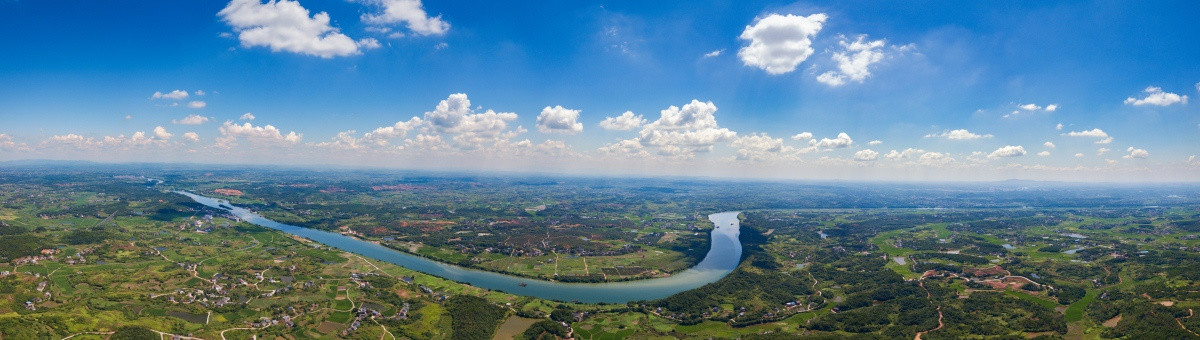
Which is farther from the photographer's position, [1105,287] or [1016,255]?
[1016,255]

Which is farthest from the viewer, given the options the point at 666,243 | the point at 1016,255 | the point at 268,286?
the point at 666,243

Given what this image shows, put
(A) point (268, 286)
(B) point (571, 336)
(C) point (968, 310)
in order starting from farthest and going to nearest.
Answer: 1. (A) point (268, 286)
2. (C) point (968, 310)
3. (B) point (571, 336)

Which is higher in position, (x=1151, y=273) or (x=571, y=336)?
(x=1151, y=273)

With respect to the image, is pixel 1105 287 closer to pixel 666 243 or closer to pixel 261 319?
pixel 666 243

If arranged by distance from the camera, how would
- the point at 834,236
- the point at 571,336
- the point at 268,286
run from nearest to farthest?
the point at 571,336
the point at 268,286
the point at 834,236

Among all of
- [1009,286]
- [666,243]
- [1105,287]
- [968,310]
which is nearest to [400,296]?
[666,243]

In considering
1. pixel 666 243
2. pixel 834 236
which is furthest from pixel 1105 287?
pixel 666 243
